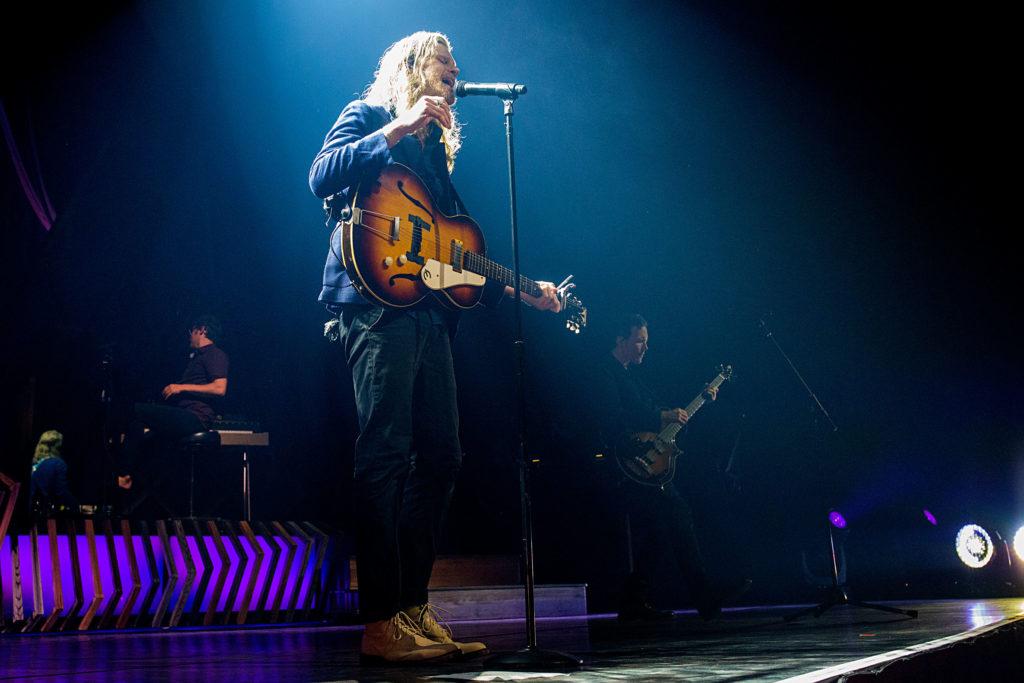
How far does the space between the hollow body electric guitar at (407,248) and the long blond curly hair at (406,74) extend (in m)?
0.24

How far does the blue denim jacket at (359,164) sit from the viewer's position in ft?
7.59

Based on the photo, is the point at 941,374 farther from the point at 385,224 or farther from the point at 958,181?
the point at 385,224

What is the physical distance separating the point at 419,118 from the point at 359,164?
0.20 meters

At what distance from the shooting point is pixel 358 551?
228 cm

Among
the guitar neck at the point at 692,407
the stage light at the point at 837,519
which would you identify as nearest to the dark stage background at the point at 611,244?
the guitar neck at the point at 692,407

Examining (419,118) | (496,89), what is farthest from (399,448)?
(496,89)

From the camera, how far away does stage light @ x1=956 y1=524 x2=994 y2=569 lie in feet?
19.8

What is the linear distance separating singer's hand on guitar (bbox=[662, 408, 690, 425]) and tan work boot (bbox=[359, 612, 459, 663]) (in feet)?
10.5

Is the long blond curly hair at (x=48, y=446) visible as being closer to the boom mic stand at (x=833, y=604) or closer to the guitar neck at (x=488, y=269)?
the guitar neck at (x=488, y=269)

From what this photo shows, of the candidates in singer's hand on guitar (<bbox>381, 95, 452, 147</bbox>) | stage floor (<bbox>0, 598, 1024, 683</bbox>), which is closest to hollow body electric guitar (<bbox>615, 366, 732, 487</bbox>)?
stage floor (<bbox>0, 598, 1024, 683</bbox>)

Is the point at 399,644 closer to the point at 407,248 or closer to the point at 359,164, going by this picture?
the point at 407,248

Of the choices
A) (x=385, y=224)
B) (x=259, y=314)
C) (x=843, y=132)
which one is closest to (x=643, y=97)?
(x=843, y=132)

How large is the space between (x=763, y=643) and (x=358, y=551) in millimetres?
1172

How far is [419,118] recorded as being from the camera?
231 centimetres
